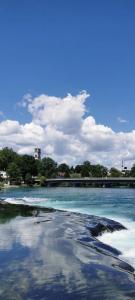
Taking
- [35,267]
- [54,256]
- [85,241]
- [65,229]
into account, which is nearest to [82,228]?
[65,229]

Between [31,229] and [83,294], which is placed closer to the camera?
[83,294]

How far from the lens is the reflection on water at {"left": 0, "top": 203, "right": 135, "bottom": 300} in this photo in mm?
15266

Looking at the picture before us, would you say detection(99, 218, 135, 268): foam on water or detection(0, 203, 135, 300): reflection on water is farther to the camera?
detection(99, 218, 135, 268): foam on water

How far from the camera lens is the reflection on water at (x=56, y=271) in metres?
15.3

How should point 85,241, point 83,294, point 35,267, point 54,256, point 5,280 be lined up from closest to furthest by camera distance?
point 83,294, point 5,280, point 35,267, point 54,256, point 85,241

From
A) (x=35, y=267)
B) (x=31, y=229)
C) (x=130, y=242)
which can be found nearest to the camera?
(x=35, y=267)

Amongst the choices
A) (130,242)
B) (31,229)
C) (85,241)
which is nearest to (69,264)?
(85,241)

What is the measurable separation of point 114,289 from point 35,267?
4.49 meters

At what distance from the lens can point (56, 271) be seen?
18.5 metres

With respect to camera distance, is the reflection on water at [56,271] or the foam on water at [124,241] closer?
the reflection on water at [56,271]

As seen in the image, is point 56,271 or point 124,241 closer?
point 56,271

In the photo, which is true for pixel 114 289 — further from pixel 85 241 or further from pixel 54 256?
pixel 85 241

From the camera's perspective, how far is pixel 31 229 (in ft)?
108

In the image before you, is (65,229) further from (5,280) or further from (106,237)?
(5,280)
